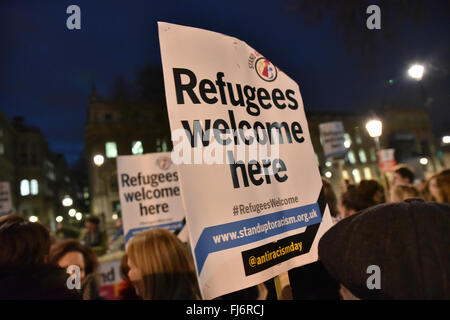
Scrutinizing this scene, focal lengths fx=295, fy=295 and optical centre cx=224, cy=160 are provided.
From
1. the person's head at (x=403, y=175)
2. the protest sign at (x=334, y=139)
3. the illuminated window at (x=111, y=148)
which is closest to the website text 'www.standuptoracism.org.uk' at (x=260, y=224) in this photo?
the person's head at (x=403, y=175)

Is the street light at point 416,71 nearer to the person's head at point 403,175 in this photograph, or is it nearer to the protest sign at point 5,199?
the person's head at point 403,175

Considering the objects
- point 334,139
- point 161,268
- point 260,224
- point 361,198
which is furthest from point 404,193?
point 334,139

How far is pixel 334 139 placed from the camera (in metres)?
10.3

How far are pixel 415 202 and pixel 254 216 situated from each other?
0.99m

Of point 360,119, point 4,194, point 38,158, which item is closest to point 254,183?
point 4,194

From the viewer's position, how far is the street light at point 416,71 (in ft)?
26.2

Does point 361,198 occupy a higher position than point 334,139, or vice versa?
point 334,139

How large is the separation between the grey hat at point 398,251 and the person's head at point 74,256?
10.5 feet

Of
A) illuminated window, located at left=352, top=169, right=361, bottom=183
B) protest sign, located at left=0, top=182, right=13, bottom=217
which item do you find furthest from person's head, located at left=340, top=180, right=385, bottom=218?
illuminated window, located at left=352, top=169, right=361, bottom=183

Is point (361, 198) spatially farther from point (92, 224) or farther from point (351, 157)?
point (351, 157)

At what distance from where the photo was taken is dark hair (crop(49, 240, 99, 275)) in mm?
3398

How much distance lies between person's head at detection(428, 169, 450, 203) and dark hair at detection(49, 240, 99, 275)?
4453mm

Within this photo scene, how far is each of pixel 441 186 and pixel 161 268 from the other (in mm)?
A: 3650

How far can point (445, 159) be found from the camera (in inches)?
780
